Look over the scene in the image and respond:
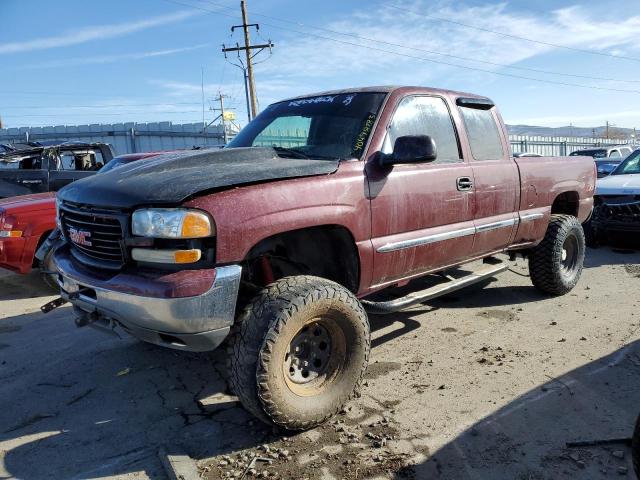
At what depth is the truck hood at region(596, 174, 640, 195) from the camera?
781cm

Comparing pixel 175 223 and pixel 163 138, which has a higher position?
pixel 163 138

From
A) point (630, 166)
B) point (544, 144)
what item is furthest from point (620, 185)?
point (544, 144)

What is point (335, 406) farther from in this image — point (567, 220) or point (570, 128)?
point (570, 128)

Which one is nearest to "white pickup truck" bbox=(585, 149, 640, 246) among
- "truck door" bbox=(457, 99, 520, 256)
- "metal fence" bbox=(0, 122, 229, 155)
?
"truck door" bbox=(457, 99, 520, 256)

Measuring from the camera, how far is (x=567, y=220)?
5.46 m

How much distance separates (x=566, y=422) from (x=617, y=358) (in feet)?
3.89

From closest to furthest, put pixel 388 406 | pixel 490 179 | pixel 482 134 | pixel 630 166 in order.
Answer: pixel 388 406, pixel 490 179, pixel 482 134, pixel 630 166

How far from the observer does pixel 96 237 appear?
3.01m

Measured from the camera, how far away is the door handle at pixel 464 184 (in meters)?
4.06

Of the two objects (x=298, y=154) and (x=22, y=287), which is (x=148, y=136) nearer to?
(x=22, y=287)

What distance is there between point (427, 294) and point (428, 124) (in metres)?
1.33

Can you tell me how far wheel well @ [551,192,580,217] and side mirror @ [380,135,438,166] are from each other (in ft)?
9.68

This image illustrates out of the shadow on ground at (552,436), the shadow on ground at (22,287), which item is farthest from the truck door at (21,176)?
A: the shadow on ground at (552,436)

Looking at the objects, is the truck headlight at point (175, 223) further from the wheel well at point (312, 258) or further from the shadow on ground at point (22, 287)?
the shadow on ground at point (22, 287)
